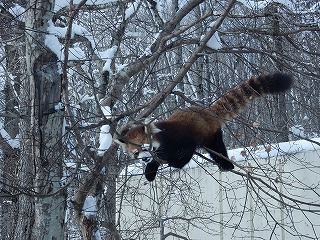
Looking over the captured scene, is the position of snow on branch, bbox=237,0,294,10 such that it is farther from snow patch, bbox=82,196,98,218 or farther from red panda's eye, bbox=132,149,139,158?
snow patch, bbox=82,196,98,218

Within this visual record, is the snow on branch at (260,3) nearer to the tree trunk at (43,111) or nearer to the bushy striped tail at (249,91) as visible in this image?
the bushy striped tail at (249,91)

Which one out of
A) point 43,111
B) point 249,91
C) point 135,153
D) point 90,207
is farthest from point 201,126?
point 43,111

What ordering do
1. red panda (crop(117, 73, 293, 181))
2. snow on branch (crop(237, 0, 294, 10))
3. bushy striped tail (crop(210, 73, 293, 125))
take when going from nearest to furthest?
bushy striped tail (crop(210, 73, 293, 125))
red panda (crop(117, 73, 293, 181))
snow on branch (crop(237, 0, 294, 10))

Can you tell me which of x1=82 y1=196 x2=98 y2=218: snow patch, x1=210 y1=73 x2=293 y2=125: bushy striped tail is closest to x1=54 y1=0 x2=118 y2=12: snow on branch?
x1=210 y1=73 x2=293 y2=125: bushy striped tail

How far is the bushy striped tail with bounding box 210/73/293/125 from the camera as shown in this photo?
15.0 feet

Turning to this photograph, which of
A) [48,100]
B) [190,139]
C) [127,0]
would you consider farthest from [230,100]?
[48,100]

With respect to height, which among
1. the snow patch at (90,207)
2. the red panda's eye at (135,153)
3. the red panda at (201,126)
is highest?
the red panda at (201,126)

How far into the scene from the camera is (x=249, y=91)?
5152 millimetres

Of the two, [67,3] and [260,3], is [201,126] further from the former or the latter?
[67,3]

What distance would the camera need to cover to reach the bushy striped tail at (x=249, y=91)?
456 cm

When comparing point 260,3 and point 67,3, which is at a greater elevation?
point 67,3

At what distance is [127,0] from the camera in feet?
18.8

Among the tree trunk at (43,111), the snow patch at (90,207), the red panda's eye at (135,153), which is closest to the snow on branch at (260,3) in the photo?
the red panda's eye at (135,153)

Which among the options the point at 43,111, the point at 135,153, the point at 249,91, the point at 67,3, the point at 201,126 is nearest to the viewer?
the point at 43,111
